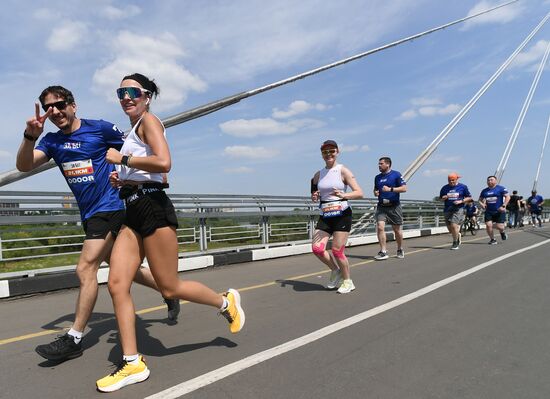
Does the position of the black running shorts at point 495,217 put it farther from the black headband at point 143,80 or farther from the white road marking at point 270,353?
the black headband at point 143,80

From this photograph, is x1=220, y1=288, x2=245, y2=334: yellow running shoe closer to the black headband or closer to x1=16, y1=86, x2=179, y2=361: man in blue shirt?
x1=16, y1=86, x2=179, y2=361: man in blue shirt

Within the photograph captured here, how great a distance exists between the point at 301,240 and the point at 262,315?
7503mm

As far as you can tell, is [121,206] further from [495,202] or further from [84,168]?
[495,202]

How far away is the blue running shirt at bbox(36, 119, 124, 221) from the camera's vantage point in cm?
358

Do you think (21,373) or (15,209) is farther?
(15,209)

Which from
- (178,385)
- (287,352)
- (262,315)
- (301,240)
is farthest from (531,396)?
(301,240)

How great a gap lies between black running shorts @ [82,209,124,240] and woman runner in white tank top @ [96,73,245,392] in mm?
497

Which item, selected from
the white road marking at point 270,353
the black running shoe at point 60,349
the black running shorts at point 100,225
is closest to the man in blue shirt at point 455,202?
the white road marking at point 270,353

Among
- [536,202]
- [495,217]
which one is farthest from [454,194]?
[536,202]

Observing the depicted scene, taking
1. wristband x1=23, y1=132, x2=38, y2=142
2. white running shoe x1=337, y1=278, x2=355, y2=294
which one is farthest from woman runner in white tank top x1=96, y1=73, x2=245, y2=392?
white running shoe x1=337, y1=278, x2=355, y2=294

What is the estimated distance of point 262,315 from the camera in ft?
15.3

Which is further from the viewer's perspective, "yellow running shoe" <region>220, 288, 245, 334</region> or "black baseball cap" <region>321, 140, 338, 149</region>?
"black baseball cap" <region>321, 140, 338, 149</region>

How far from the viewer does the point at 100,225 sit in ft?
11.6

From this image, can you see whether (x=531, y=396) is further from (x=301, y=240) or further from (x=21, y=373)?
(x=301, y=240)
